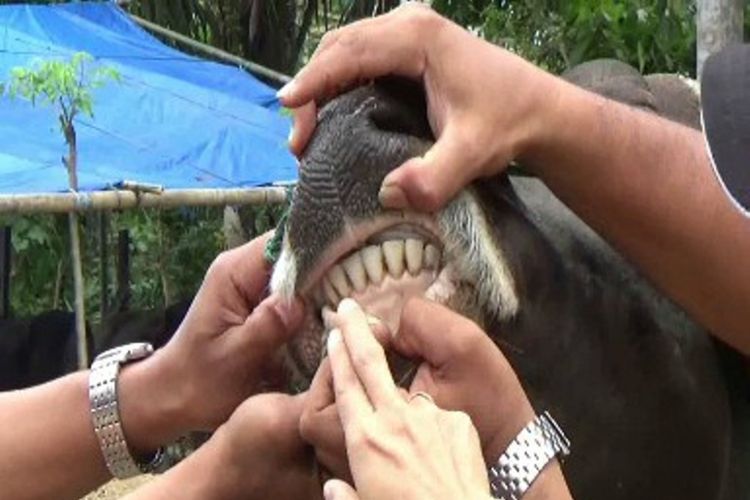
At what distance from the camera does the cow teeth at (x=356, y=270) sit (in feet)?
4.52

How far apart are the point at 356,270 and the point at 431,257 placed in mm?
65

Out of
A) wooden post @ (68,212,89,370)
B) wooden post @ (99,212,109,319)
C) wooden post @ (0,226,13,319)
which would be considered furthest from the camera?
wooden post @ (99,212,109,319)

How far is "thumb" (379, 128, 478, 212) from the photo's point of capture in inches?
51.6

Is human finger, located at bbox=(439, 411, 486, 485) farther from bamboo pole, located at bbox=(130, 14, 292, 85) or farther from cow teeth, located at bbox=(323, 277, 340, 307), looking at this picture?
bamboo pole, located at bbox=(130, 14, 292, 85)

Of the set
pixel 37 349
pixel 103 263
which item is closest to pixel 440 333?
pixel 37 349

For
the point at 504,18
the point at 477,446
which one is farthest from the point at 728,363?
the point at 504,18

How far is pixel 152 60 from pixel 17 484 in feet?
23.1

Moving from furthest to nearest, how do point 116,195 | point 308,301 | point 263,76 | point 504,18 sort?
1. point 263,76
2. point 116,195
3. point 504,18
4. point 308,301

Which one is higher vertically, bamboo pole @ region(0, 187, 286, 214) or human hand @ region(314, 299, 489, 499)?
human hand @ region(314, 299, 489, 499)

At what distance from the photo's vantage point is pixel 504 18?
5.56 m

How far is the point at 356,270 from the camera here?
1.38 m

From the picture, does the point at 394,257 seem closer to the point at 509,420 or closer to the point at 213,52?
the point at 509,420

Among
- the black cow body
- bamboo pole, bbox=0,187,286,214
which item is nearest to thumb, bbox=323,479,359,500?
bamboo pole, bbox=0,187,286,214

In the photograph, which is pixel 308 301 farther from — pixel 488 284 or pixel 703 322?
pixel 703 322
